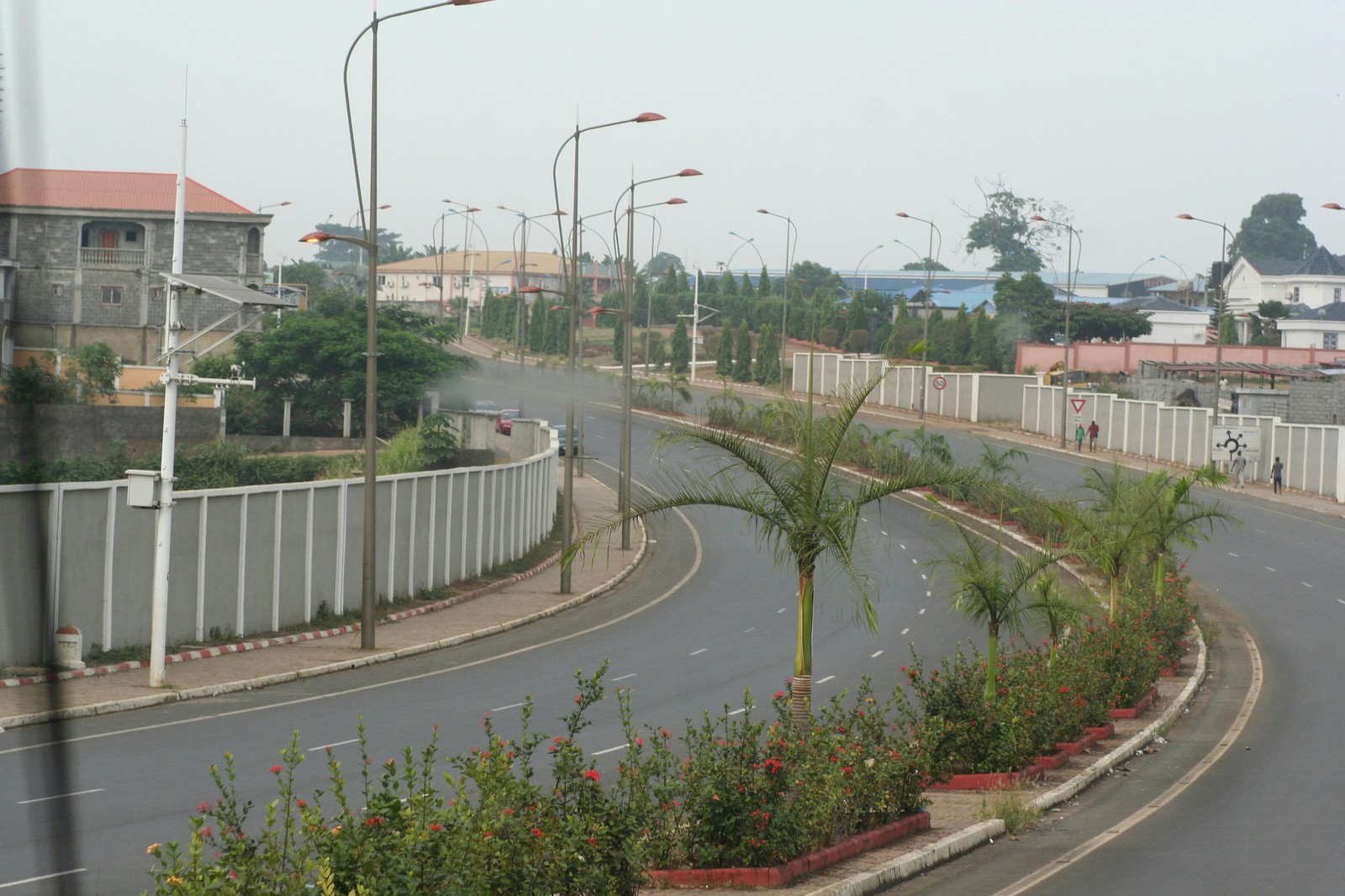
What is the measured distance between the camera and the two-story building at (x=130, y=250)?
59.7 meters

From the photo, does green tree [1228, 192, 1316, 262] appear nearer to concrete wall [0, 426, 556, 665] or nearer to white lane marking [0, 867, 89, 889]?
concrete wall [0, 426, 556, 665]

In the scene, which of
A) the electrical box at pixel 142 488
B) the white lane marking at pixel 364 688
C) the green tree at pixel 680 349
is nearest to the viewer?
the white lane marking at pixel 364 688

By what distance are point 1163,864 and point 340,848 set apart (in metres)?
8.21

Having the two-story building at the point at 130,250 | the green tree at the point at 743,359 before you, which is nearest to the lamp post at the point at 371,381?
the two-story building at the point at 130,250

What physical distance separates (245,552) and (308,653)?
2246mm

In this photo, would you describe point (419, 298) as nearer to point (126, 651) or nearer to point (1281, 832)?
point (126, 651)

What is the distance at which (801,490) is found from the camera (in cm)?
1344

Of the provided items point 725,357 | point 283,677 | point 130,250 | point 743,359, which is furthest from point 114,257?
point 283,677

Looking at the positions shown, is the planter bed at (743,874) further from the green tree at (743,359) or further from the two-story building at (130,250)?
the green tree at (743,359)

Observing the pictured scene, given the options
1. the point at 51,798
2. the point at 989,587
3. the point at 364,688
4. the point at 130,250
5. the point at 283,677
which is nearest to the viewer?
the point at 51,798

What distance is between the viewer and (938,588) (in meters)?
36.0

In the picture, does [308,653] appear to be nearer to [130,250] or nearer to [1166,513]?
[1166,513]

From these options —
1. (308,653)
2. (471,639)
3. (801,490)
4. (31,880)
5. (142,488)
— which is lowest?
(471,639)

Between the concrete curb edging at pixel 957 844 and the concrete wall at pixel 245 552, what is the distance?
7.69m
